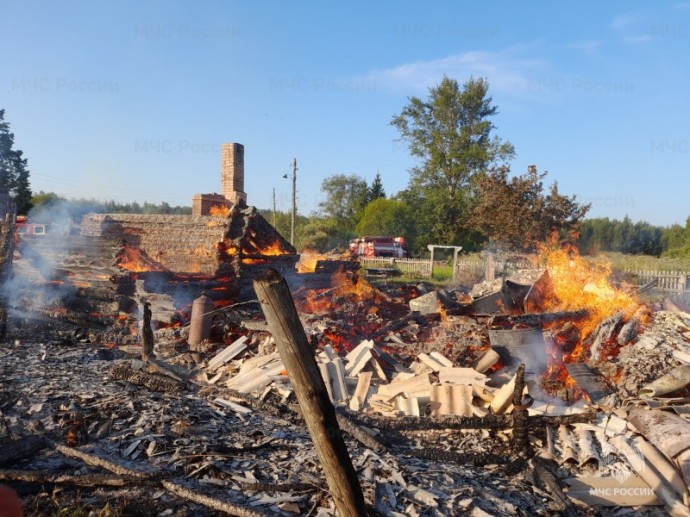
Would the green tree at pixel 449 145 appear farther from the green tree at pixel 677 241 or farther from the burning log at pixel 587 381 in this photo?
the burning log at pixel 587 381

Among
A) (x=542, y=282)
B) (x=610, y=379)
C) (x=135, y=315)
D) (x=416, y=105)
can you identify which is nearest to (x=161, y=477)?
(x=610, y=379)

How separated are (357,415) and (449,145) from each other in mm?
40147

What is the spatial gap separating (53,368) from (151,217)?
27.5ft

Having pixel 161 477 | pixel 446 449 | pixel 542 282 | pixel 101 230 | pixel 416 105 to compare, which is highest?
pixel 416 105

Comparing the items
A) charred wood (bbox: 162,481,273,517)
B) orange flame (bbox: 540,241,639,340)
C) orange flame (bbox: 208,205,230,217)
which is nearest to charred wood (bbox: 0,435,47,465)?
charred wood (bbox: 162,481,273,517)

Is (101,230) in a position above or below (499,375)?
above

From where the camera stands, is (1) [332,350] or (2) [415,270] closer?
(1) [332,350]

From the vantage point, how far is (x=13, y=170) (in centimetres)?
3706

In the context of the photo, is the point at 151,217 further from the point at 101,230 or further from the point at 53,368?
the point at 53,368

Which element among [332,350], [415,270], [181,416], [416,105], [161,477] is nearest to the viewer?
[161,477]

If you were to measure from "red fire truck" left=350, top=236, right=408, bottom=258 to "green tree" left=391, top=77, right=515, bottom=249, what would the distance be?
5643 millimetres

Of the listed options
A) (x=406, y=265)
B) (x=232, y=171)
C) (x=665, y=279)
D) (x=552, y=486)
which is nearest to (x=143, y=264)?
(x=232, y=171)

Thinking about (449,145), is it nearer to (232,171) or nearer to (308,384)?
(232,171)

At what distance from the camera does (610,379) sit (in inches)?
336
